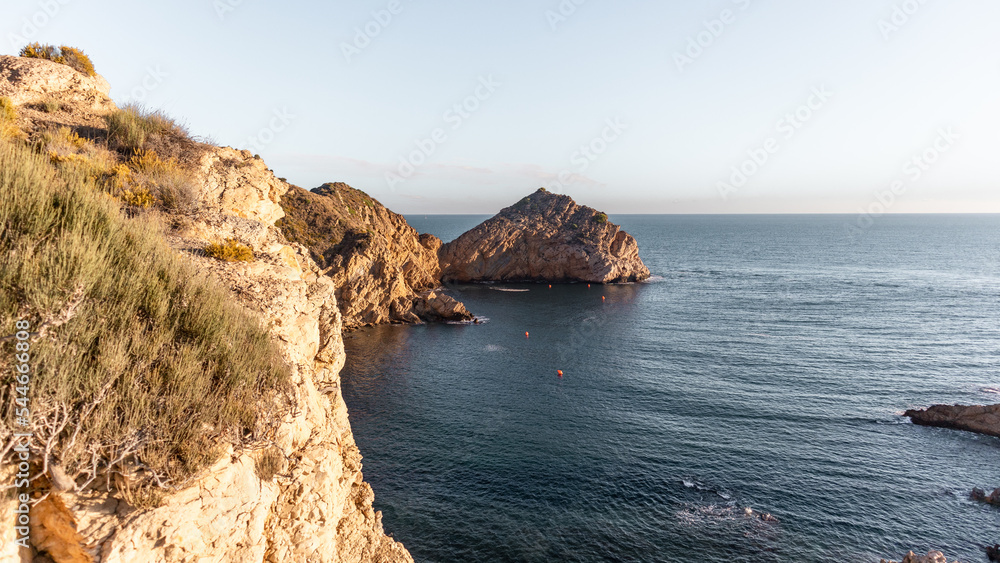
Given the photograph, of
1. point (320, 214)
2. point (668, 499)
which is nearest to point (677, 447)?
point (668, 499)

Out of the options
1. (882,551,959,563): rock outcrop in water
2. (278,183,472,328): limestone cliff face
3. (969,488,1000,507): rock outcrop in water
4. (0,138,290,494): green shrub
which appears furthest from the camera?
(278,183,472,328): limestone cliff face

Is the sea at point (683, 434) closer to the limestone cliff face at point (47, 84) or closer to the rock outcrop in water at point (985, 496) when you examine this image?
the rock outcrop in water at point (985, 496)

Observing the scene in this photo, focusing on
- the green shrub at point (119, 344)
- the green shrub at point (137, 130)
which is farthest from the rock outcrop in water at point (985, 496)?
the green shrub at point (137, 130)

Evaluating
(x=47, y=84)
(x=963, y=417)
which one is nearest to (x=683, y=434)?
(x=963, y=417)

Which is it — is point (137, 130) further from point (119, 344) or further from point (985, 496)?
point (985, 496)

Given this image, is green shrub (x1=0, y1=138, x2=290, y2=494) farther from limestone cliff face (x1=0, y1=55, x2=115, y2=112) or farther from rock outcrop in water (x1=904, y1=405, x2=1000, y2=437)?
rock outcrop in water (x1=904, y1=405, x2=1000, y2=437)

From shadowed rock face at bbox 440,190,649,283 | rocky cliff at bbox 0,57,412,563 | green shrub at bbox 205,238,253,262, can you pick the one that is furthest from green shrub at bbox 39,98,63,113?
shadowed rock face at bbox 440,190,649,283
